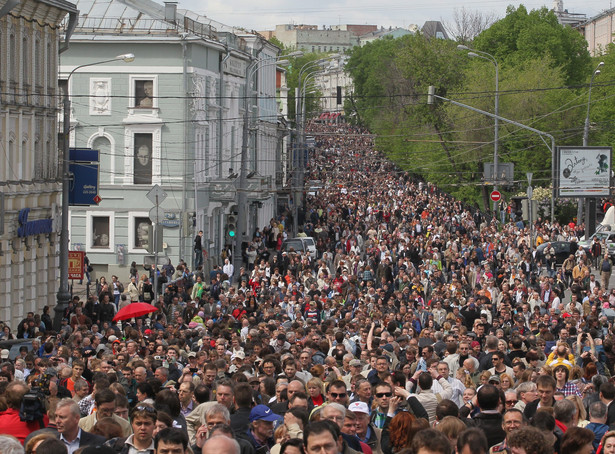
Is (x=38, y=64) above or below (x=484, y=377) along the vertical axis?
above

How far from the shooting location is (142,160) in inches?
1998

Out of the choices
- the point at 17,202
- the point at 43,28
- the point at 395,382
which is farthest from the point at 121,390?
the point at 43,28

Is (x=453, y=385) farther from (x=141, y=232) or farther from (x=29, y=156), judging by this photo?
(x=141, y=232)

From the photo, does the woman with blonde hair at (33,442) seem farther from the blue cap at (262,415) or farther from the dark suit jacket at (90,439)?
the blue cap at (262,415)

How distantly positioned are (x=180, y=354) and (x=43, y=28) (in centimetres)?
2108

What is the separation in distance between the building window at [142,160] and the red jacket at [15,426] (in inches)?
1568

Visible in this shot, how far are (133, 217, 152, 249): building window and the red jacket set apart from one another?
38543 mm

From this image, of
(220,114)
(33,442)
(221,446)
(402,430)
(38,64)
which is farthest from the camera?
(220,114)

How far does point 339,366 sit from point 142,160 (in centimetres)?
3447

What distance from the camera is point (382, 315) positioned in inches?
1058

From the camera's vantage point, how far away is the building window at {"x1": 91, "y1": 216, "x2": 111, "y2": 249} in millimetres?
50000

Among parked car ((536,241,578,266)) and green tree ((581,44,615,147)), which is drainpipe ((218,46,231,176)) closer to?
parked car ((536,241,578,266))

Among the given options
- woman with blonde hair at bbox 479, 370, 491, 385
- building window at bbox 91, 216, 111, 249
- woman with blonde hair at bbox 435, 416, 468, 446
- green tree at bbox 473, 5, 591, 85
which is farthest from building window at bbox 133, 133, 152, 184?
woman with blonde hair at bbox 435, 416, 468, 446

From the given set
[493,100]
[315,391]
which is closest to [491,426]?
[315,391]
